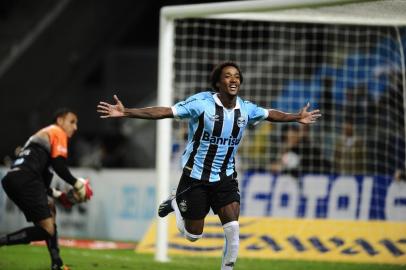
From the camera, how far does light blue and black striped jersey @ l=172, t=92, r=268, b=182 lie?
9.52 metres

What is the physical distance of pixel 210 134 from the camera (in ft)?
31.4

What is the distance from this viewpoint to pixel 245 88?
724 inches

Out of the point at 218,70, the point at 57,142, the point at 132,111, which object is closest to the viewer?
the point at 132,111

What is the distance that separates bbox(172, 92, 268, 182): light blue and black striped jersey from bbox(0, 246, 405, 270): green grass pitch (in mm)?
2838

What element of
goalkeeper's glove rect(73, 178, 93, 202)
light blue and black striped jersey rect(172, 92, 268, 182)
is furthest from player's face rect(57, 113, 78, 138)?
light blue and black striped jersey rect(172, 92, 268, 182)

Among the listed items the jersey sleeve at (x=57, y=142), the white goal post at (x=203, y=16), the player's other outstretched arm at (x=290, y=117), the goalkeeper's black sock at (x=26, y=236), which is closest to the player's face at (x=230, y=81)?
the player's other outstretched arm at (x=290, y=117)

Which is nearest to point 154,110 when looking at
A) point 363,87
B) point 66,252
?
point 66,252

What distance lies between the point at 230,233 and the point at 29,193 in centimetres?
282

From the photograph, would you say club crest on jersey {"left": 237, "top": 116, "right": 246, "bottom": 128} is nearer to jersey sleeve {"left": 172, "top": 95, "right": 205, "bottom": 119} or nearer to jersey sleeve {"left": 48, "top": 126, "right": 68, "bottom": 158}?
jersey sleeve {"left": 172, "top": 95, "right": 205, "bottom": 119}

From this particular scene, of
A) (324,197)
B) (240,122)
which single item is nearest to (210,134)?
(240,122)

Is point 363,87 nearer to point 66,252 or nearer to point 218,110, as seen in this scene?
point 66,252

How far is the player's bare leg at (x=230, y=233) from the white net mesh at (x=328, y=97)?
5963 mm

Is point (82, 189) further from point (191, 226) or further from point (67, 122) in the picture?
point (191, 226)

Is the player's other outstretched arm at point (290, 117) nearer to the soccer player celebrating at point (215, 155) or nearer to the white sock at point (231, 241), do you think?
the soccer player celebrating at point (215, 155)
